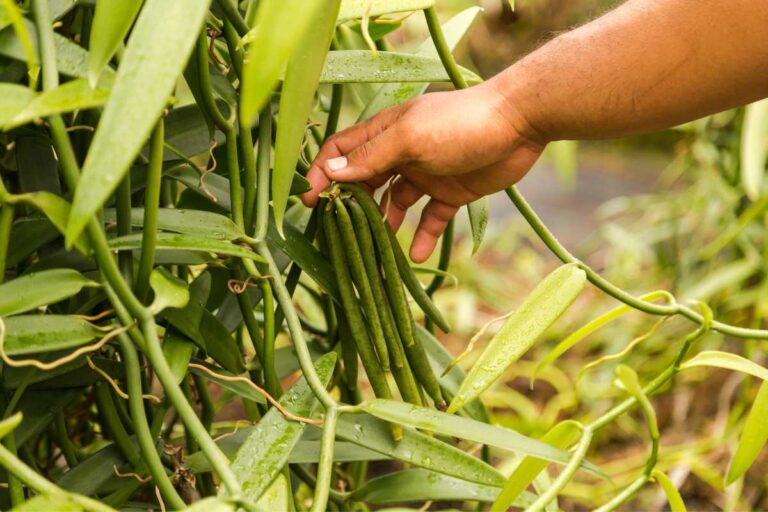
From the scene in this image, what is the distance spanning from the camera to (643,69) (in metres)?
0.65

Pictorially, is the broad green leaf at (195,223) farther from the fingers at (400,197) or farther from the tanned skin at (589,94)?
the fingers at (400,197)

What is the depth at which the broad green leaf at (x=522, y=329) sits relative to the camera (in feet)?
1.75

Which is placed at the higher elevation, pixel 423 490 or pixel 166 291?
pixel 166 291

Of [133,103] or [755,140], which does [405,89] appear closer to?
[133,103]

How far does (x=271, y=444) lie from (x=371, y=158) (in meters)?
0.24

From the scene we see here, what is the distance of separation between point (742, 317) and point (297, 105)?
1.36m

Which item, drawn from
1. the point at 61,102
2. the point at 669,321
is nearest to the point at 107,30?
the point at 61,102

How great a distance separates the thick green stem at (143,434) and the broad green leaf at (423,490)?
0.22m

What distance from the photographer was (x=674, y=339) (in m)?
1.69

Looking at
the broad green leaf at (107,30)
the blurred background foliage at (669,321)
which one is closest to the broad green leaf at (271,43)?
the broad green leaf at (107,30)

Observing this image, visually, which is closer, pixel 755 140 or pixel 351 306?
pixel 351 306

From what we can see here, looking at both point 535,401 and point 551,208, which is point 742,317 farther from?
point 551,208

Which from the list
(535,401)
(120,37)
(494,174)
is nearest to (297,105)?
(120,37)

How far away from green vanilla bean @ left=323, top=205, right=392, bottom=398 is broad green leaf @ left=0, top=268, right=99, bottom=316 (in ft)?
0.62
